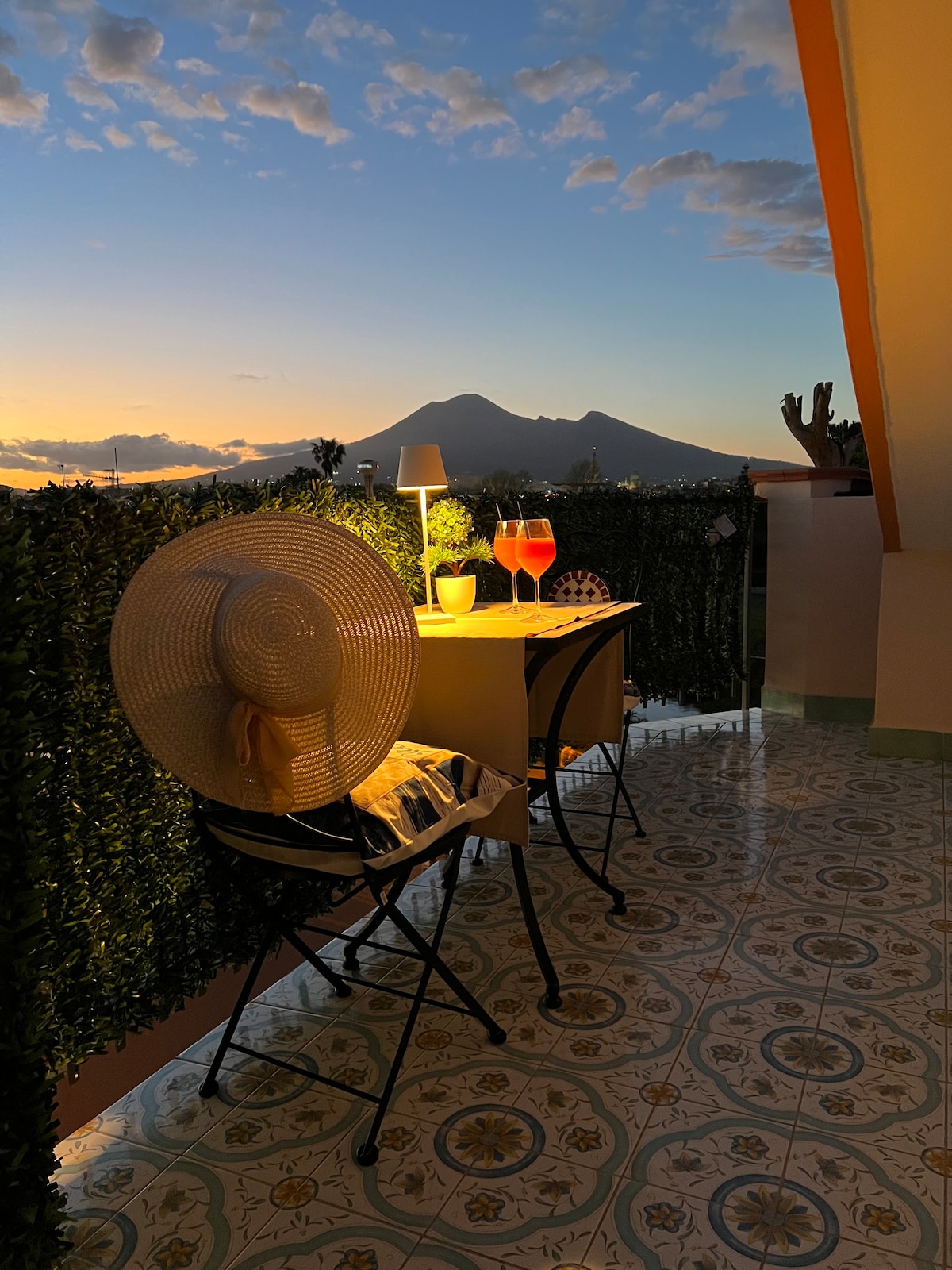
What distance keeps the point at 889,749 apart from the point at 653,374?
1447 centimetres

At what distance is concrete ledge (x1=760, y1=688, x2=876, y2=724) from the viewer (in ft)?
17.0

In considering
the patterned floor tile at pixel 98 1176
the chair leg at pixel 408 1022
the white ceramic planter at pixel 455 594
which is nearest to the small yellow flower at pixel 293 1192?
the chair leg at pixel 408 1022

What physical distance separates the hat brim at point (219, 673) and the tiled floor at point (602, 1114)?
0.76 meters

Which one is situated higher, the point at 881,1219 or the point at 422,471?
the point at 422,471

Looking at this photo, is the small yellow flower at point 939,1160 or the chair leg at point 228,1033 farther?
the chair leg at point 228,1033

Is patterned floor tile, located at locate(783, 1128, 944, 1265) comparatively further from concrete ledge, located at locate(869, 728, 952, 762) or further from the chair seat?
concrete ledge, located at locate(869, 728, 952, 762)

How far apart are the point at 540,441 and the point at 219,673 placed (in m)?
21.5

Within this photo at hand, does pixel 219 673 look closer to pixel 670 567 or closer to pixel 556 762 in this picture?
pixel 556 762

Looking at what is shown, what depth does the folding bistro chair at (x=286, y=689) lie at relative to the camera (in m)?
1.54

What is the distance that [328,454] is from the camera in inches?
147

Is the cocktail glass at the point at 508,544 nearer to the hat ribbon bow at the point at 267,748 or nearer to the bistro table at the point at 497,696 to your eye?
the bistro table at the point at 497,696

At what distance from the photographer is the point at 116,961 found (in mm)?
1887

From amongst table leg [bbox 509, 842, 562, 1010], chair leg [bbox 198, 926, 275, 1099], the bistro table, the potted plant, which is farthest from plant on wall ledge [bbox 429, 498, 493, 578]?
chair leg [bbox 198, 926, 275, 1099]

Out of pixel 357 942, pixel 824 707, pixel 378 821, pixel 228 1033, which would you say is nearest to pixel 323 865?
pixel 378 821
